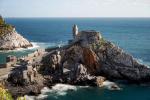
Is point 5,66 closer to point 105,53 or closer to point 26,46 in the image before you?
point 105,53

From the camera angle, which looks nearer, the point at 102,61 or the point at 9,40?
the point at 102,61

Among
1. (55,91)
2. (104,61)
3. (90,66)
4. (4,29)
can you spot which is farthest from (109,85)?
(4,29)

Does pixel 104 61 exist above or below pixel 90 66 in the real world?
above

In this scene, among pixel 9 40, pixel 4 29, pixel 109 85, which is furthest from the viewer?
pixel 4 29

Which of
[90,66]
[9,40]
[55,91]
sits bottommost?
[55,91]

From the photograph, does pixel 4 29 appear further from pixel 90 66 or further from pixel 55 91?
pixel 55 91

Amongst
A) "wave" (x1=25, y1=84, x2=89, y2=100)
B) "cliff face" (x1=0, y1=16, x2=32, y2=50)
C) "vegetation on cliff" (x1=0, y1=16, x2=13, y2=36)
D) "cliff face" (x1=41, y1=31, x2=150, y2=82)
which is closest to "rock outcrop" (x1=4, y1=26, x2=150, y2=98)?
"cliff face" (x1=41, y1=31, x2=150, y2=82)

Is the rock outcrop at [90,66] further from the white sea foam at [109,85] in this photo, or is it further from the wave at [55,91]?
the wave at [55,91]

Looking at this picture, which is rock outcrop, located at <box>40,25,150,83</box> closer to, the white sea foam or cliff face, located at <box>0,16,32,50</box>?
the white sea foam

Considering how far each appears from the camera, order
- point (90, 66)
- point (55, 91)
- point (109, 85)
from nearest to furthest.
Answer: point (55, 91), point (109, 85), point (90, 66)
